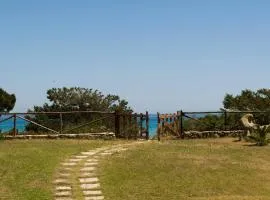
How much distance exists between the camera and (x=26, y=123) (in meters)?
25.8

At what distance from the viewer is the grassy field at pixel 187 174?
38.2ft

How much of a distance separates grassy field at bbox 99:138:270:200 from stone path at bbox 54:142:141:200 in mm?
276

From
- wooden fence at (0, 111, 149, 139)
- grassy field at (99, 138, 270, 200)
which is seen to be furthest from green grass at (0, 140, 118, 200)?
wooden fence at (0, 111, 149, 139)

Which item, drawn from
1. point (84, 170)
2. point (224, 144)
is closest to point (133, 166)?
point (84, 170)

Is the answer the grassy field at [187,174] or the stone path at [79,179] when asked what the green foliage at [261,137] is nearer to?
the grassy field at [187,174]

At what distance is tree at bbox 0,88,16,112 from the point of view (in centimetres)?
3137

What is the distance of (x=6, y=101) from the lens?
31.6 meters

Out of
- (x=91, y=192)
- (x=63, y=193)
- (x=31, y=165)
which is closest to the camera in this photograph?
(x=63, y=193)

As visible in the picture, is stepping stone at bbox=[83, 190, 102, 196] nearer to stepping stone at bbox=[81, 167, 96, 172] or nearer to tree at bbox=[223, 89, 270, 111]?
stepping stone at bbox=[81, 167, 96, 172]

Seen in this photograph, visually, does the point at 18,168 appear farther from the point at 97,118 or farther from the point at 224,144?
the point at 97,118

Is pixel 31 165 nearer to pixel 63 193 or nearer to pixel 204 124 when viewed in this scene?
pixel 63 193

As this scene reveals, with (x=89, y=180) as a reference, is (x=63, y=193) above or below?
below

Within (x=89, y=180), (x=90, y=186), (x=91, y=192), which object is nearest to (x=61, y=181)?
(x=89, y=180)

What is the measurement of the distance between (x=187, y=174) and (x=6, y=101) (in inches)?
814
